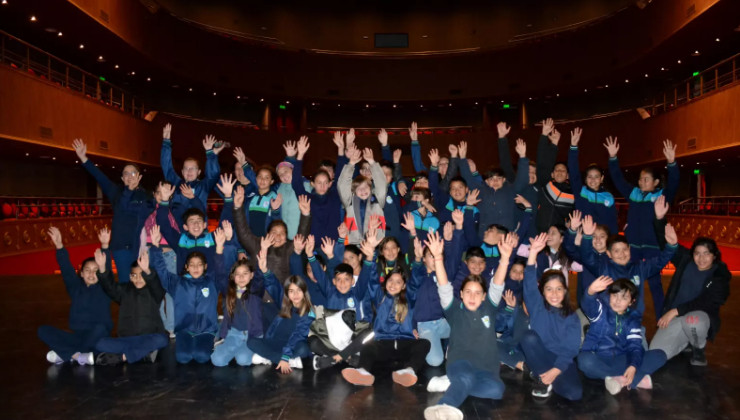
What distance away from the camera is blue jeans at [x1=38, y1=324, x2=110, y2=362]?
474cm

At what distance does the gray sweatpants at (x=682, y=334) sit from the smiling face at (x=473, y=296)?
186 cm

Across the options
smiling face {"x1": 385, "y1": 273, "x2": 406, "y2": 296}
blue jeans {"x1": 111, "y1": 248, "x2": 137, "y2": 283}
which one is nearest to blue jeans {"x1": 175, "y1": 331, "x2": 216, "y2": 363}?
blue jeans {"x1": 111, "y1": 248, "x2": 137, "y2": 283}

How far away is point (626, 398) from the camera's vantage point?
3877 millimetres

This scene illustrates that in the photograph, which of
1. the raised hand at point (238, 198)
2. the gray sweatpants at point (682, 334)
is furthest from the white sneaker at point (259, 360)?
the gray sweatpants at point (682, 334)

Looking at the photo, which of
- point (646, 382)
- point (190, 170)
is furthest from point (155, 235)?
point (646, 382)

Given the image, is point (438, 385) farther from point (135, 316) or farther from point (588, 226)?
point (135, 316)

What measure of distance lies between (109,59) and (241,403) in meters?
17.2

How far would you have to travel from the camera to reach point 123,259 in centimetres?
591

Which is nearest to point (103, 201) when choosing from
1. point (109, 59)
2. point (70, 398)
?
point (109, 59)

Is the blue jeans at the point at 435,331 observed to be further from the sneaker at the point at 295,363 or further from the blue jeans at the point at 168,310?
the blue jeans at the point at 168,310

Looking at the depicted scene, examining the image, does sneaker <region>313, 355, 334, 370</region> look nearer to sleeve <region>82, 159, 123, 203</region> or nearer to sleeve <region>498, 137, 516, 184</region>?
sleeve <region>82, 159, 123, 203</region>

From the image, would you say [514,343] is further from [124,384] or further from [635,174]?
[635,174]

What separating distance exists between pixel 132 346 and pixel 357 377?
2111 millimetres

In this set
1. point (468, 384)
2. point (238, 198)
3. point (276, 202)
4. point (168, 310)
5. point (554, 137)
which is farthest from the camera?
point (554, 137)
